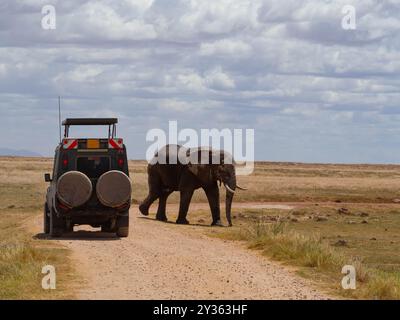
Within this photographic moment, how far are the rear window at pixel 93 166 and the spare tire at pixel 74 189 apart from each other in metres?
0.83

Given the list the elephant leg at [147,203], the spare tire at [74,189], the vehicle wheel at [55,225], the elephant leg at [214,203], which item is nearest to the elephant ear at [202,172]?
the elephant leg at [214,203]

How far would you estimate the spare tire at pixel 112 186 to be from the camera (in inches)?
922

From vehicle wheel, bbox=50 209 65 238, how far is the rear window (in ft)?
4.34

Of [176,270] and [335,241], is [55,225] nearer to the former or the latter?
[176,270]

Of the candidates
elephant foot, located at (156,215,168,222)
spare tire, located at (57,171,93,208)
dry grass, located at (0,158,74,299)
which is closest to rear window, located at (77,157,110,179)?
spare tire, located at (57,171,93,208)

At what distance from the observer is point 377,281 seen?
16219 mm

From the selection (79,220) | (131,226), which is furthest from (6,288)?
(131,226)

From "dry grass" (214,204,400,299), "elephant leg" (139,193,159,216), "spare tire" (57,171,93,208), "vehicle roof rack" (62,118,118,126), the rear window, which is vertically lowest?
"dry grass" (214,204,400,299)

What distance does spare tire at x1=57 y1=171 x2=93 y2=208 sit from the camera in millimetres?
23297

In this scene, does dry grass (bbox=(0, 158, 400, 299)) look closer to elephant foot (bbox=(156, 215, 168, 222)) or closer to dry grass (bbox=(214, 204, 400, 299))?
dry grass (bbox=(214, 204, 400, 299))

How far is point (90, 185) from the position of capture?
23.5m

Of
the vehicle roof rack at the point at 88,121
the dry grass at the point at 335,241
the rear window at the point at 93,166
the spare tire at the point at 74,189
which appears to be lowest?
the dry grass at the point at 335,241

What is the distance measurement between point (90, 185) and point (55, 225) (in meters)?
1.76

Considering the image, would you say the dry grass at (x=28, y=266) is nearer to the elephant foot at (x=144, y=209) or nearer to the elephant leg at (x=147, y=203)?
the elephant leg at (x=147, y=203)
